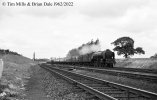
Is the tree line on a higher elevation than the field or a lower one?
higher

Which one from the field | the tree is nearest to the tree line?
the tree

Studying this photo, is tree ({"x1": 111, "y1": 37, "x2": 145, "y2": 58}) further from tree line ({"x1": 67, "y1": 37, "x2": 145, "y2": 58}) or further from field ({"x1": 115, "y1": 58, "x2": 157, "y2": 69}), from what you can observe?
field ({"x1": 115, "y1": 58, "x2": 157, "y2": 69})

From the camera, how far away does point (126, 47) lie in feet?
222

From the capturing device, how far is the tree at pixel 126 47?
2584 inches

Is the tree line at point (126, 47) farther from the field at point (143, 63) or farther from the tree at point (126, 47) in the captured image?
the field at point (143, 63)

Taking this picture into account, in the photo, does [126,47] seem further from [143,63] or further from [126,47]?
[143,63]

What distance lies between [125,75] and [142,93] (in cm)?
1035

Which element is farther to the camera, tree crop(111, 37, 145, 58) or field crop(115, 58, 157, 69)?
tree crop(111, 37, 145, 58)

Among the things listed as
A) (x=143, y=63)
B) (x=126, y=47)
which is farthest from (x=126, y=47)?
(x=143, y=63)

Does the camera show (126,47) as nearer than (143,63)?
No

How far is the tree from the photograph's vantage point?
65625mm

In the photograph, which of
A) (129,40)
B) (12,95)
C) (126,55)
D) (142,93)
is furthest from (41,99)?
(129,40)

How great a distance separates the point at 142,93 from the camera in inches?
364

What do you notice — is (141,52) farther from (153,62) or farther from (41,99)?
(41,99)
